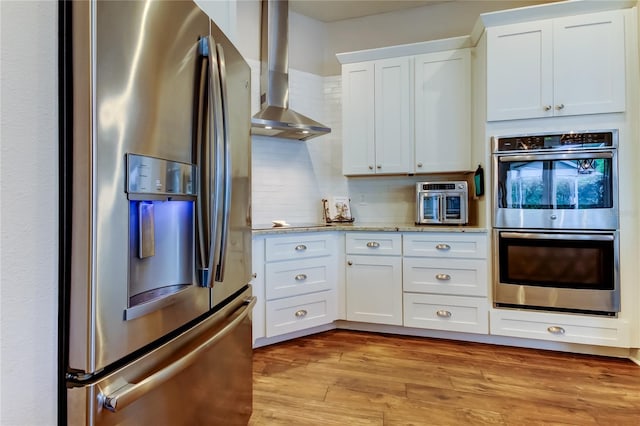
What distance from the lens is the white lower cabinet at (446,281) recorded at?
8.03 feet

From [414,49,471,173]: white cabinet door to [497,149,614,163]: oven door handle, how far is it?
15.2 inches

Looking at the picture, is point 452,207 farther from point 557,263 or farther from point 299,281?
point 299,281

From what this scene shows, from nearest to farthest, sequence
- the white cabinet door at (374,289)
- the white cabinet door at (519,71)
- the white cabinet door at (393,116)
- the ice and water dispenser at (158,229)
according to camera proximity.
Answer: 1. the ice and water dispenser at (158,229)
2. the white cabinet door at (519,71)
3. the white cabinet door at (374,289)
4. the white cabinet door at (393,116)

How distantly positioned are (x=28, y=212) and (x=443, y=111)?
9.34ft

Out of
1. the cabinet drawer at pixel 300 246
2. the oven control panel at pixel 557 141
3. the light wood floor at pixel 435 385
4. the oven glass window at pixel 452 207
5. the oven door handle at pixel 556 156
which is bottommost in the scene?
the light wood floor at pixel 435 385

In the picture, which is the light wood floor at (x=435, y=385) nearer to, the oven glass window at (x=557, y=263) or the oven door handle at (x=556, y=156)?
the oven glass window at (x=557, y=263)

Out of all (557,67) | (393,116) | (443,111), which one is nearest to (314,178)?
(393,116)

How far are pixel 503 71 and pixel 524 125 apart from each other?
1.41ft

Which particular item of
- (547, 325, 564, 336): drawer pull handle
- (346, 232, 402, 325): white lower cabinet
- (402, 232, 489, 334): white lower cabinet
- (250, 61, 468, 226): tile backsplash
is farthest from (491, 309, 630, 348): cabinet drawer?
(250, 61, 468, 226): tile backsplash

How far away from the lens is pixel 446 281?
8.23ft

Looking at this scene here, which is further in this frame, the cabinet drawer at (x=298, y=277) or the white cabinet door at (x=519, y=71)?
the cabinet drawer at (x=298, y=277)

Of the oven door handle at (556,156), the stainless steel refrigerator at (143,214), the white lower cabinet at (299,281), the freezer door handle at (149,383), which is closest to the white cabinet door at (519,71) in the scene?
the oven door handle at (556,156)

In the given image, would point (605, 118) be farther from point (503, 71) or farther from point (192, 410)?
point (192, 410)

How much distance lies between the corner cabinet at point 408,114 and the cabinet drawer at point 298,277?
975 mm
